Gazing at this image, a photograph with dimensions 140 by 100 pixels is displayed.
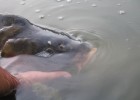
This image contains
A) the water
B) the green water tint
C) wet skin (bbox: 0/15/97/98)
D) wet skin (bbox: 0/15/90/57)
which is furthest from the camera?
wet skin (bbox: 0/15/90/57)

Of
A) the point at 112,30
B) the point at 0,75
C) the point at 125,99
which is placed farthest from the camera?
the point at 112,30

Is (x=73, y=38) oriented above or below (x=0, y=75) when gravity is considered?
below

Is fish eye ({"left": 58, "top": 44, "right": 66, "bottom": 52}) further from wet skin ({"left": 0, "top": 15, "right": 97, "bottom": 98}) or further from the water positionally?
the water

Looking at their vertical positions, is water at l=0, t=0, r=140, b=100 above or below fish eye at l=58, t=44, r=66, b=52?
below

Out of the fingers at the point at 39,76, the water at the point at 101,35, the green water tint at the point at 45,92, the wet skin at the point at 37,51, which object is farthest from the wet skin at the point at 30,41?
the green water tint at the point at 45,92

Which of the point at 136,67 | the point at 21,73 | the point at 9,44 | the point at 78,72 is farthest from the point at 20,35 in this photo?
the point at 136,67

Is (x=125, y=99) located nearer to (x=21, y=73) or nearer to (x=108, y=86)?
(x=108, y=86)

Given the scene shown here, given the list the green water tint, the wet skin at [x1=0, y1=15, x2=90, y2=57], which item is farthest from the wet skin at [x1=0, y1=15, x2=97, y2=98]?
the green water tint
